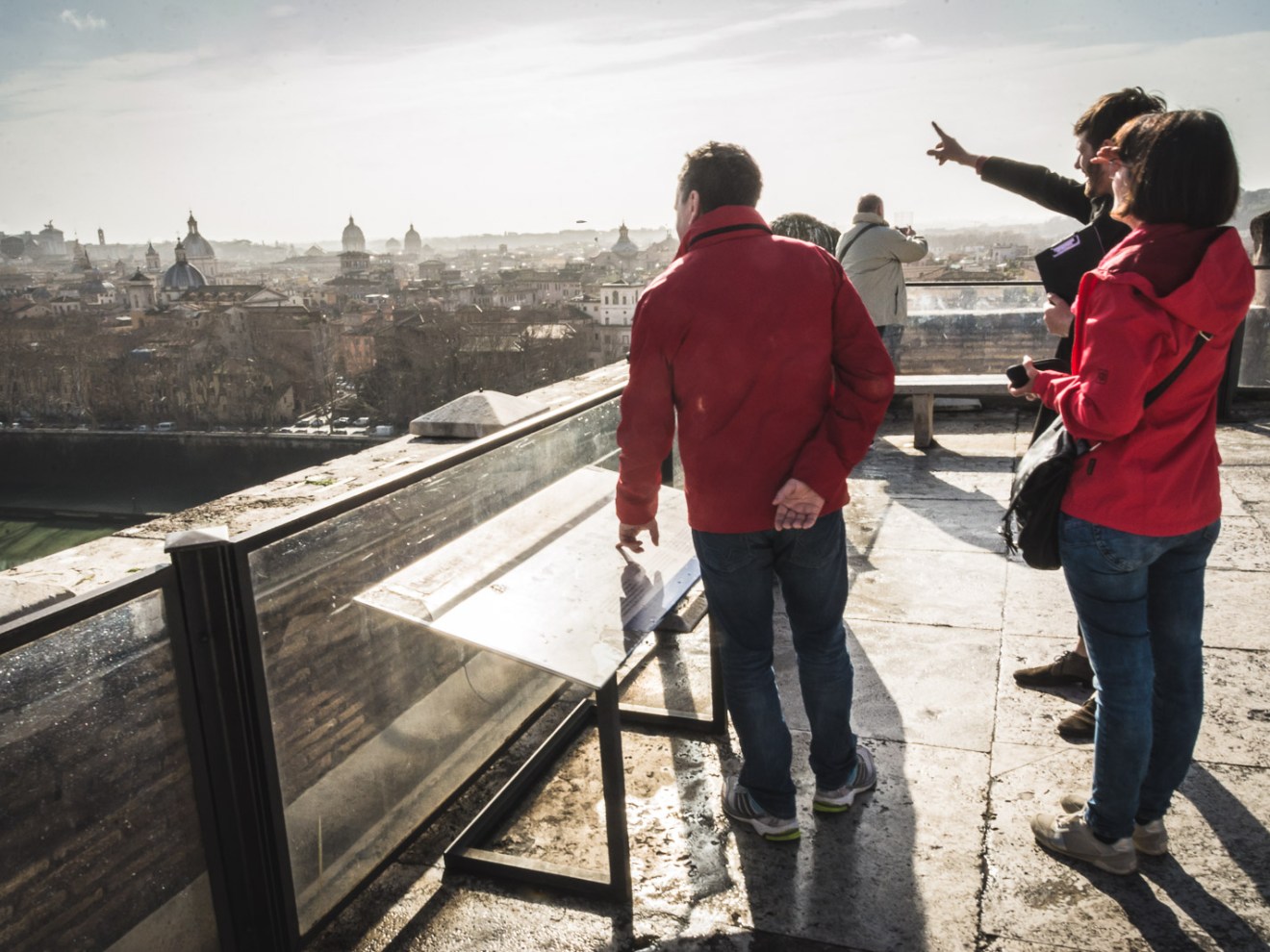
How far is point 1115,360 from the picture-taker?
1.90m

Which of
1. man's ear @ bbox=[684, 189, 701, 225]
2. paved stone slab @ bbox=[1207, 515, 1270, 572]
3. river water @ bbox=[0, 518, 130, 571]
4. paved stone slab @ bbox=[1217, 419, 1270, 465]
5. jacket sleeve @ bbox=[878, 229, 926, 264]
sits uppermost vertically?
man's ear @ bbox=[684, 189, 701, 225]

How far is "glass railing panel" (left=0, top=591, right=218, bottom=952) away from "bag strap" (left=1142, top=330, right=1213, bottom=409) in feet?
6.12

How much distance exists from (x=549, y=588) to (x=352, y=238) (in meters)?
202

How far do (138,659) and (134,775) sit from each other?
0.21 meters

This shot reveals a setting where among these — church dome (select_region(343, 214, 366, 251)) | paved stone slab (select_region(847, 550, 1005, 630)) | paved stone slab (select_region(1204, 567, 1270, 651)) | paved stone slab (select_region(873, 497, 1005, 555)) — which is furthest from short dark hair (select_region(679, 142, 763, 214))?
church dome (select_region(343, 214, 366, 251))

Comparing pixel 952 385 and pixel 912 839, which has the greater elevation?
pixel 952 385

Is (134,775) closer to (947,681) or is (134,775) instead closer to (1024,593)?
(947,681)

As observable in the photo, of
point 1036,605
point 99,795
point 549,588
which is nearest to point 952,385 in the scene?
point 1036,605

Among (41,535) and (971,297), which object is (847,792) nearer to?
(971,297)

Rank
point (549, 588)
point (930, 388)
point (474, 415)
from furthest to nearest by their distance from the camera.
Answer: point (930, 388) < point (474, 415) < point (549, 588)

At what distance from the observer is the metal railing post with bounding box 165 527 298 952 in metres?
1.87

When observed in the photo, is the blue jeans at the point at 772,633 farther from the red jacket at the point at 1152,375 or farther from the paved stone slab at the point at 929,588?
the paved stone slab at the point at 929,588

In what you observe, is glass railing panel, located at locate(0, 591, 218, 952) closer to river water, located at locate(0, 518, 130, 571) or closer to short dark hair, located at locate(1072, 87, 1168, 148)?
short dark hair, located at locate(1072, 87, 1168, 148)

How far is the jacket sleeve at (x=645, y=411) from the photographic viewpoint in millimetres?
2150
